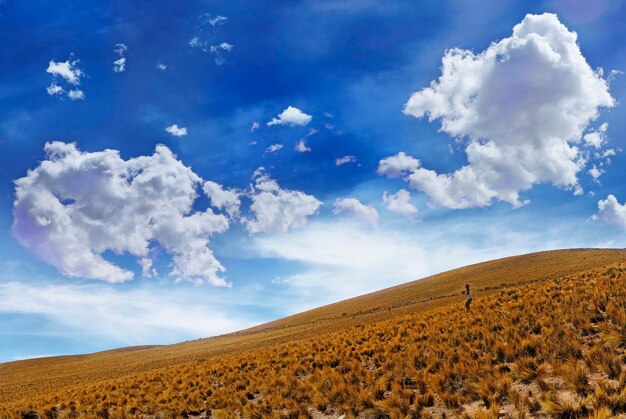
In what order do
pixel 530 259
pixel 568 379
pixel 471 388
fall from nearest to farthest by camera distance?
pixel 568 379 < pixel 471 388 < pixel 530 259

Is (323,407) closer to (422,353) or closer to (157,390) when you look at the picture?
(422,353)

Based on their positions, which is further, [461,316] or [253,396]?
[461,316]

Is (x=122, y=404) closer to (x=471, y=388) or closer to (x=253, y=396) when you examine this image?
(x=253, y=396)

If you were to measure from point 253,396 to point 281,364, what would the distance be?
4052mm

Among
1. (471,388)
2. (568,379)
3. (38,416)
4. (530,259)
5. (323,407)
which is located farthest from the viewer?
(530,259)

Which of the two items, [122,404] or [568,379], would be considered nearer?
[568,379]

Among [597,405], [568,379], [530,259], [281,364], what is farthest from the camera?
[530,259]

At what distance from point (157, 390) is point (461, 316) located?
14.6 metres

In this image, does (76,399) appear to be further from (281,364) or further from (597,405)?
(597,405)

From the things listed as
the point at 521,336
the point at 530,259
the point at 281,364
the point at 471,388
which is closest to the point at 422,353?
the point at 521,336

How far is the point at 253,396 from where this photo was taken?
15.0 m

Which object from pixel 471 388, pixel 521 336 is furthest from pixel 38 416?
pixel 521 336

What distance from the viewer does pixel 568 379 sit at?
927cm

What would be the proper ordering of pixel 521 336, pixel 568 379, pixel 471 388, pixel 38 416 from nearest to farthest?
1. pixel 568 379
2. pixel 471 388
3. pixel 521 336
4. pixel 38 416
